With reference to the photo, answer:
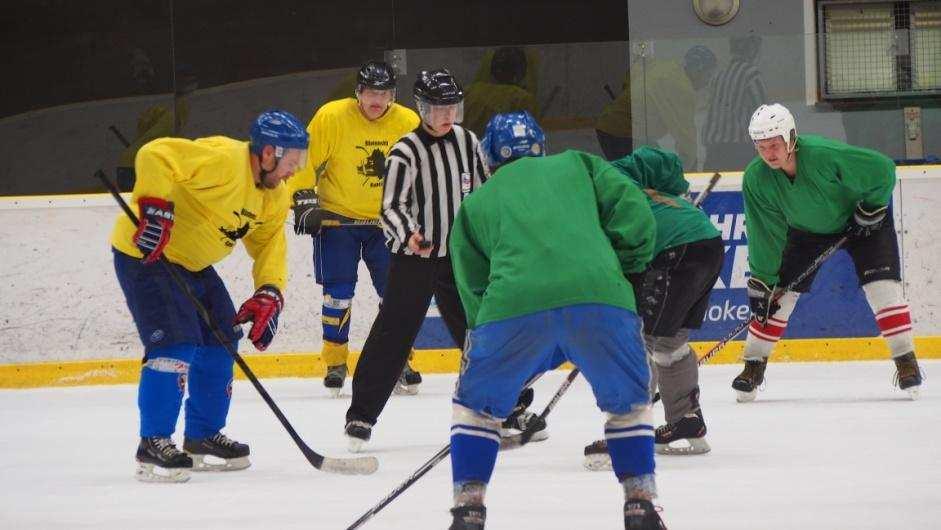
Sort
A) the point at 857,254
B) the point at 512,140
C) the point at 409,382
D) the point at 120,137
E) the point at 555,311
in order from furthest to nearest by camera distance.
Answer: the point at 120,137 → the point at 409,382 → the point at 857,254 → the point at 512,140 → the point at 555,311

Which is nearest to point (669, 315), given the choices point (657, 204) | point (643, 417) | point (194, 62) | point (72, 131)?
point (657, 204)

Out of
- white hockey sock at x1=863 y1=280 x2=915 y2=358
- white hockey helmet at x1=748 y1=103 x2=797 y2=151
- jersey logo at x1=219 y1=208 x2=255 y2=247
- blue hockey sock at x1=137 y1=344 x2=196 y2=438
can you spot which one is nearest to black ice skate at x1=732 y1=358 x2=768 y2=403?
white hockey sock at x1=863 y1=280 x2=915 y2=358

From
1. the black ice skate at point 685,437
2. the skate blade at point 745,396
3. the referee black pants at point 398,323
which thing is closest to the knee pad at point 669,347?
the black ice skate at point 685,437

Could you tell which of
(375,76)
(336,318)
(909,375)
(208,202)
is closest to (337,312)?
(336,318)

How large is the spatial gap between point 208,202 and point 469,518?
145 centimetres

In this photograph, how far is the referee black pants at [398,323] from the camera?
435 centimetres

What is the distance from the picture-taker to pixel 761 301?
5.32 m

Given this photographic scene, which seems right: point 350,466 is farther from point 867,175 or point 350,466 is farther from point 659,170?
point 867,175

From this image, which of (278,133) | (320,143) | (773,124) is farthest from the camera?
(320,143)

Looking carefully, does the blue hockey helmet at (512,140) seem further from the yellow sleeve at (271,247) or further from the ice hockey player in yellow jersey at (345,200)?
the ice hockey player in yellow jersey at (345,200)

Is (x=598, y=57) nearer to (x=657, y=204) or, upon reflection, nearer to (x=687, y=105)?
(x=687, y=105)

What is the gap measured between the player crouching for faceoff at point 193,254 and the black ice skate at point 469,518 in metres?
1.31

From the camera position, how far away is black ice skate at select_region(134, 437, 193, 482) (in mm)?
3854

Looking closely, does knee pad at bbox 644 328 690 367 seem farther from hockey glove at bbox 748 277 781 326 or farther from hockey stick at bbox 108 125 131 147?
hockey stick at bbox 108 125 131 147
